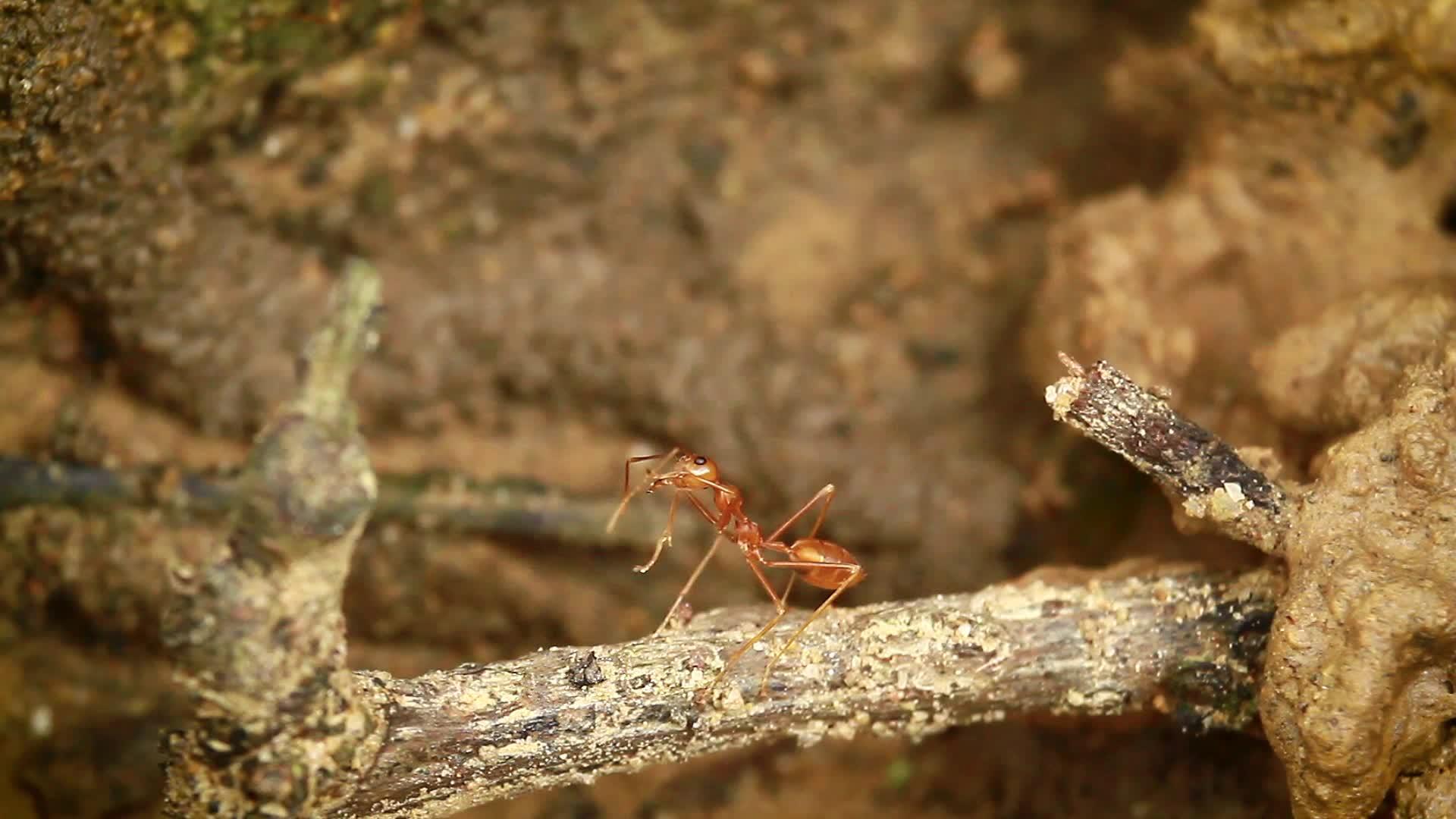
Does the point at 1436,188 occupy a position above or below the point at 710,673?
above

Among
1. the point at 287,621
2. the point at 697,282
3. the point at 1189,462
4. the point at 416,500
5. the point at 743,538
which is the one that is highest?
the point at 697,282

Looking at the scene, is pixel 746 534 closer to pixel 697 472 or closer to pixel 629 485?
pixel 697 472

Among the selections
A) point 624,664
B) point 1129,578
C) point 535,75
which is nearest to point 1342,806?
point 1129,578

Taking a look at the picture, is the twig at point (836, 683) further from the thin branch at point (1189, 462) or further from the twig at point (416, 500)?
the twig at point (416, 500)

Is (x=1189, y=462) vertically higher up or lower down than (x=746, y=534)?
higher up

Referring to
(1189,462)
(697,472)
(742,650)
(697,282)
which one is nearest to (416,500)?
(697,472)

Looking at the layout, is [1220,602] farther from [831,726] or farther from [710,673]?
[710,673]
